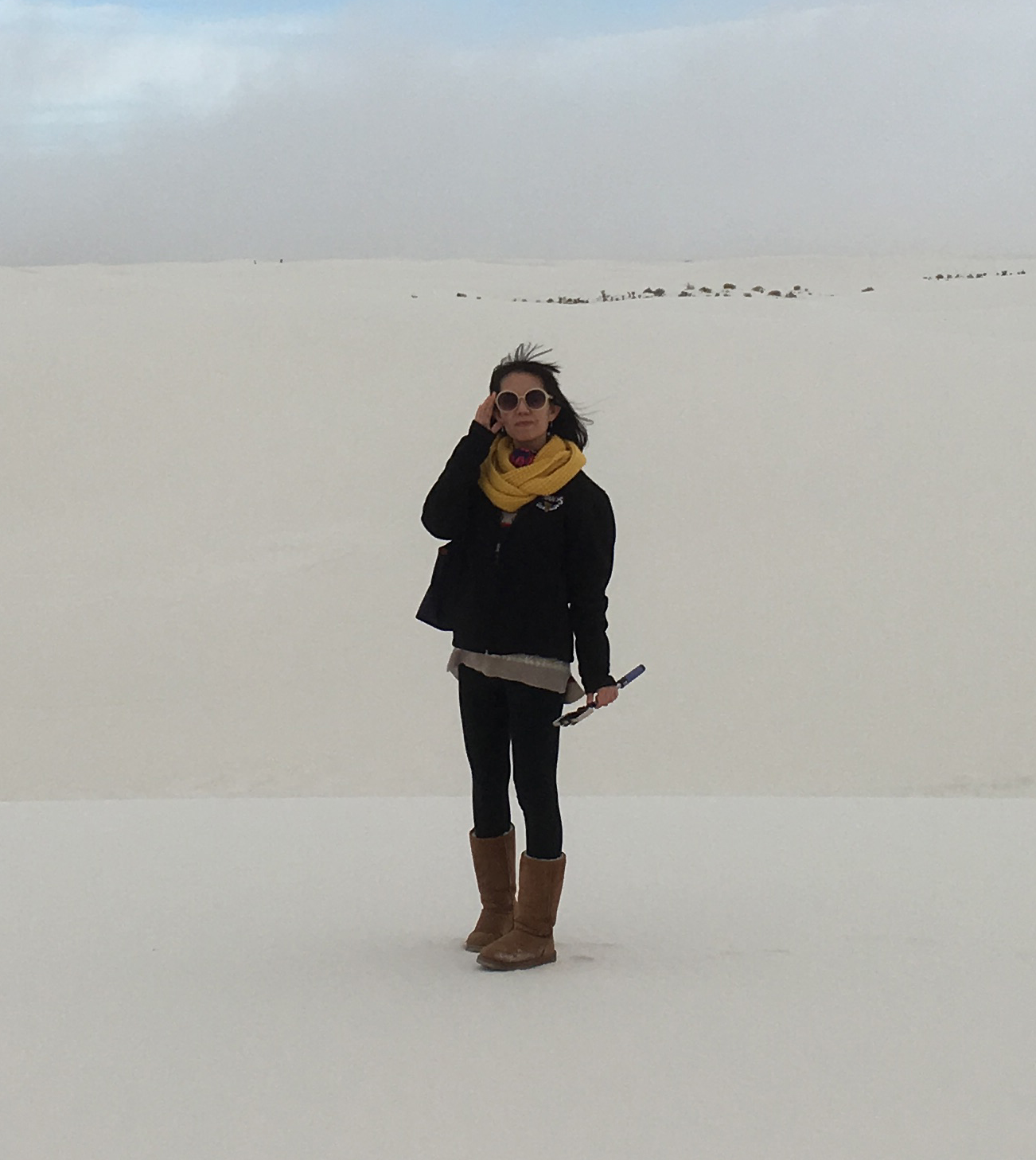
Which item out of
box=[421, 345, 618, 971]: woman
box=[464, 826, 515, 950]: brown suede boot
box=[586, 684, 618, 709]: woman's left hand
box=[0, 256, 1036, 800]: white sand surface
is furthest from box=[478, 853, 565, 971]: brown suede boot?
box=[0, 256, 1036, 800]: white sand surface

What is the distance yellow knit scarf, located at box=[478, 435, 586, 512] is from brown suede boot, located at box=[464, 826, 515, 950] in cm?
97

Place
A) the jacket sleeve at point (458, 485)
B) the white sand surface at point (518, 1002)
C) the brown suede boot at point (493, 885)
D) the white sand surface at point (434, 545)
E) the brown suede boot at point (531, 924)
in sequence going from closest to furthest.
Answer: the white sand surface at point (518, 1002) < the jacket sleeve at point (458, 485) < the brown suede boot at point (531, 924) < the brown suede boot at point (493, 885) < the white sand surface at point (434, 545)

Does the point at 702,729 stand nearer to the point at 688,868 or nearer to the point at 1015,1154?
the point at 688,868

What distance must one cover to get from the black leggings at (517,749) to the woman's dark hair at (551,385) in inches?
27.0

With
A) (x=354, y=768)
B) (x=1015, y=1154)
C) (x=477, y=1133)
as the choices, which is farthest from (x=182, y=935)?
(x=354, y=768)

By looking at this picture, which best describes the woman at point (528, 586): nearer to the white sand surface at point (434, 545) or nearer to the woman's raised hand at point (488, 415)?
the woman's raised hand at point (488, 415)

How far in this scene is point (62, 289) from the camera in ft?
74.1

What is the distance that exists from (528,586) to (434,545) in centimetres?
886

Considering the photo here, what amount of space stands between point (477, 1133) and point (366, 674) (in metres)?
7.38

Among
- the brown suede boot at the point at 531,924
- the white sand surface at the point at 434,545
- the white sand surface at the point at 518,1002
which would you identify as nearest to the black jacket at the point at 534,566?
the brown suede boot at the point at 531,924

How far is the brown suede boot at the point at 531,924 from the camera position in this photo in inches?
152

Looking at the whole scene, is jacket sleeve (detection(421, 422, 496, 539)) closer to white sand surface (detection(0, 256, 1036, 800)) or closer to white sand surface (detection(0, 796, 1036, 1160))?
white sand surface (detection(0, 796, 1036, 1160))

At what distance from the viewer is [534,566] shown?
3750 mm

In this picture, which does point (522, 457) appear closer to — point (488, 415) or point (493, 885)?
point (488, 415)
